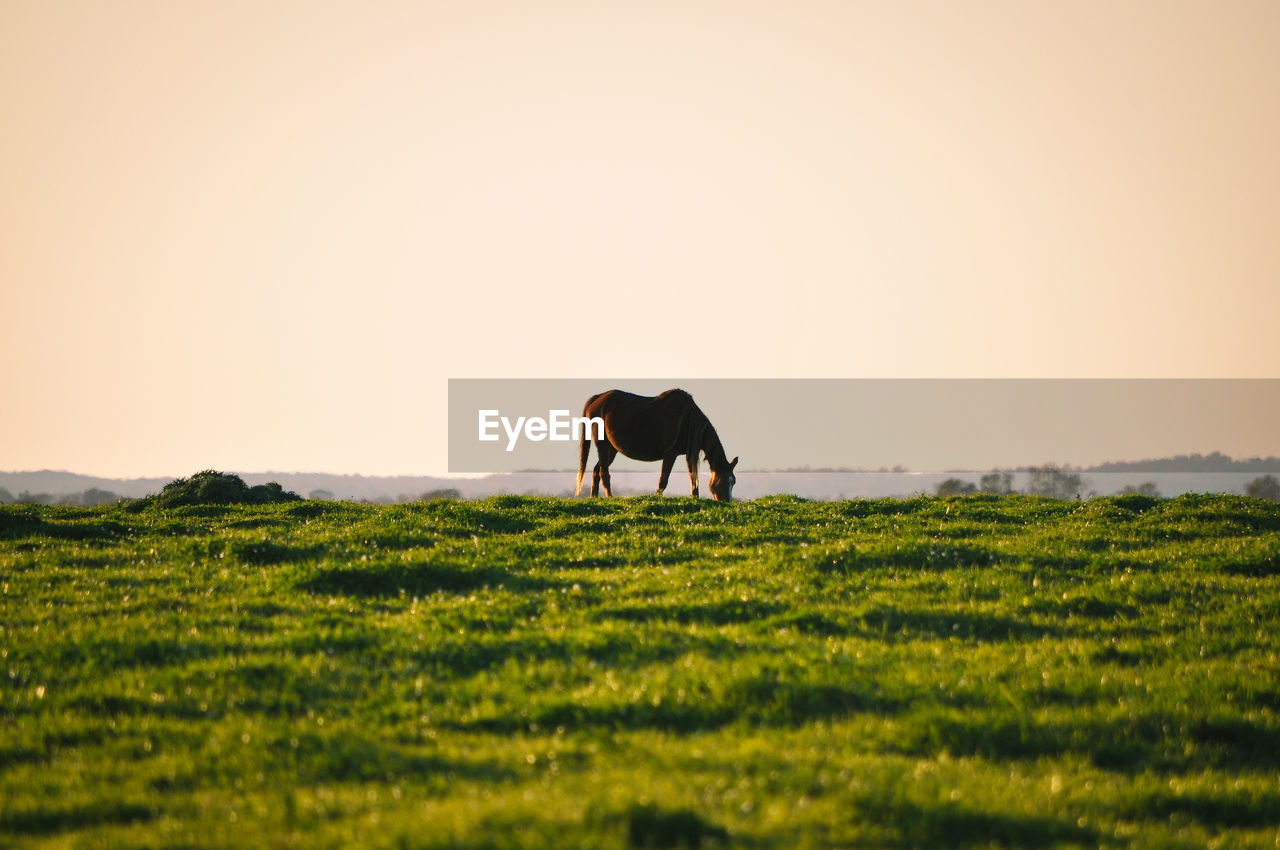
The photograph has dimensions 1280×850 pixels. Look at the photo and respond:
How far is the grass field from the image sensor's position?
6.72m

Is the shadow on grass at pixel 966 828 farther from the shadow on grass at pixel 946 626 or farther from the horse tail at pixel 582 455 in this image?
the horse tail at pixel 582 455

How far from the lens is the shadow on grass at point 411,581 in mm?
15195

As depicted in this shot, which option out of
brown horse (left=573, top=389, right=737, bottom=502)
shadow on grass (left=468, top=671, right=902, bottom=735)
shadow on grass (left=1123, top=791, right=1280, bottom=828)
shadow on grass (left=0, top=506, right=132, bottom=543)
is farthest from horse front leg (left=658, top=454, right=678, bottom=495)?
shadow on grass (left=1123, top=791, right=1280, bottom=828)

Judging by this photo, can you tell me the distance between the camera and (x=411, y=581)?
51.5ft

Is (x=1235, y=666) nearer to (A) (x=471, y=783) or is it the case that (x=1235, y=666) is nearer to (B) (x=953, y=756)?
(B) (x=953, y=756)

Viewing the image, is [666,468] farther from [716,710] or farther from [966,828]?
[966,828]

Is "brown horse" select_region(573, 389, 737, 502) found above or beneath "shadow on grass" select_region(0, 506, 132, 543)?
above

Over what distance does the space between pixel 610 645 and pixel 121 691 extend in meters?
5.74

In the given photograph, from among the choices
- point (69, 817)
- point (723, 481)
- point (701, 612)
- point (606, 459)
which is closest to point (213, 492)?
point (606, 459)

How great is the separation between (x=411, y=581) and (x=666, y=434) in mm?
17400

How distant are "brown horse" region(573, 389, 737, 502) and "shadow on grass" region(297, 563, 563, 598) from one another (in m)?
15.7

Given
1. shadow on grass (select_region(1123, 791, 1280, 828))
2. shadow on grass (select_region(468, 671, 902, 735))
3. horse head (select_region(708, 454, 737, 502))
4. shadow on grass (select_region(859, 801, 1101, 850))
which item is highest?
horse head (select_region(708, 454, 737, 502))

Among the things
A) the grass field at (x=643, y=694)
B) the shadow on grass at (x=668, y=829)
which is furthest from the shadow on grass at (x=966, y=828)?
the shadow on grass at (x=668, y=829)

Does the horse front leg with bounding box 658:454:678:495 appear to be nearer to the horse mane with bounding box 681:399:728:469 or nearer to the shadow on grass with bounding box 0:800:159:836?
the horse mane with bounding box 681:399:728:469
